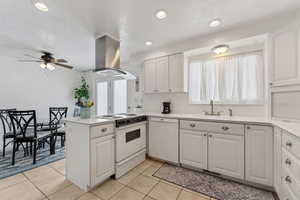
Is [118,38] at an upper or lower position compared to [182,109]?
upper

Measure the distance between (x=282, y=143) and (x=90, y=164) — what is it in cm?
232

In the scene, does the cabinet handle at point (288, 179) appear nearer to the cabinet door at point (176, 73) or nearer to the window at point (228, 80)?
the window at point (228, 80)

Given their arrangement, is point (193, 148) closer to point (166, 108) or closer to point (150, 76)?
point (166, 108)

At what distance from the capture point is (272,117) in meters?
1.88

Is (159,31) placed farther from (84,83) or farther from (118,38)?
(84,83)

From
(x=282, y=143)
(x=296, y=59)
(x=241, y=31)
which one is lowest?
(x=282, y=143)

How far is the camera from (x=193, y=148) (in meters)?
2.16

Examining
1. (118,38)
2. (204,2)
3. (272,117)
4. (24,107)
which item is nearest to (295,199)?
(272,117)

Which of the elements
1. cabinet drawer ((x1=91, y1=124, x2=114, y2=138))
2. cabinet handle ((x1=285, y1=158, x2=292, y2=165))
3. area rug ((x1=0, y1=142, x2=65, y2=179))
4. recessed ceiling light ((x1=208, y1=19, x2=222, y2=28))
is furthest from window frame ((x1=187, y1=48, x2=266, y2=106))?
area rug ((x1=0, y1=142, x2=65, y2=179))

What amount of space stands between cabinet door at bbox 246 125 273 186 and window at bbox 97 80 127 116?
10.9ft

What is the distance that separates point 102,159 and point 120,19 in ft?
6.96

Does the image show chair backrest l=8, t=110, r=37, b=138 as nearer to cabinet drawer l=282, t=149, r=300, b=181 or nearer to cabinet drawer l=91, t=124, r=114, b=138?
cabinet drawer l=91, t=124, r=114, b=138

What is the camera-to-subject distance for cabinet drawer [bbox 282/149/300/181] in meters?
1.08

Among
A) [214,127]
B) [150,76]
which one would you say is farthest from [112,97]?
[214,127]
